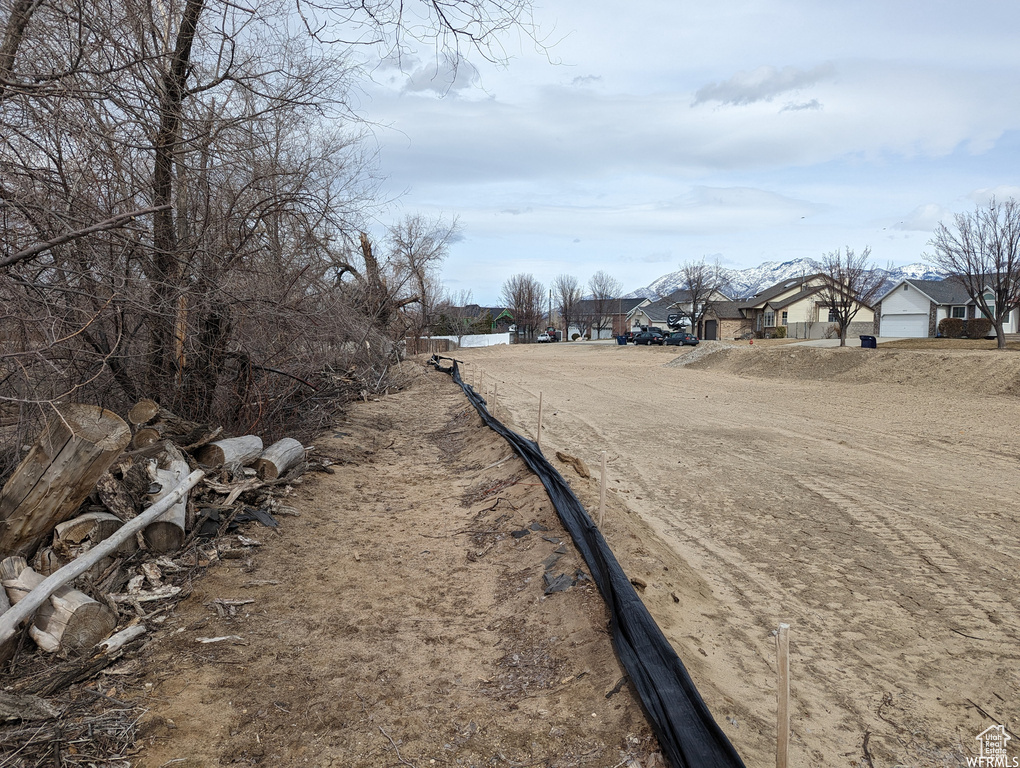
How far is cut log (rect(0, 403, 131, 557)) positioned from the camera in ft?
16.0

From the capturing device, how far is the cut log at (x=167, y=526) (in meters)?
5.76

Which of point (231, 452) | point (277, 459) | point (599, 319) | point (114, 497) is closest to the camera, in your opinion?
point (114, 497)

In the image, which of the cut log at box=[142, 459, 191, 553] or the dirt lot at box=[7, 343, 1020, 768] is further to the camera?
the cut log at box=[142, 459, 191, 553]

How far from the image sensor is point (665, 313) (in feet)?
265

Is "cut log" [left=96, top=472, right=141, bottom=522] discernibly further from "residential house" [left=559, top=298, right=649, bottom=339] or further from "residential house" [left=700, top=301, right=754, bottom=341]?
"residential house" [left=559, top=298, right=649, bottom=339]

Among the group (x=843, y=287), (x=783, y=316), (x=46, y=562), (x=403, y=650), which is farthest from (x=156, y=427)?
(x=783, y=316)

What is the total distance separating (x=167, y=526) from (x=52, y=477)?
1132 millimetres

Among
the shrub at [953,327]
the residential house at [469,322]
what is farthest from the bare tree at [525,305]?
the shrub at [953,327]

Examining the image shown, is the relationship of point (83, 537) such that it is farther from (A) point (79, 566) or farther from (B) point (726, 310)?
(B) point (726, 310)

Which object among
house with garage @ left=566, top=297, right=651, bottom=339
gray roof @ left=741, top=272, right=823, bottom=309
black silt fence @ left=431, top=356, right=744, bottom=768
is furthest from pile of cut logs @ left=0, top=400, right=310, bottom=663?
house with garage @ left=566, top=297, right=651, bottom=339

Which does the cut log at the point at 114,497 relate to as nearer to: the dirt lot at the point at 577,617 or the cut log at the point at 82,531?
the cut log at the point at 82,531

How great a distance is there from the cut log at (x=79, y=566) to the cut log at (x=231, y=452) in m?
1.21

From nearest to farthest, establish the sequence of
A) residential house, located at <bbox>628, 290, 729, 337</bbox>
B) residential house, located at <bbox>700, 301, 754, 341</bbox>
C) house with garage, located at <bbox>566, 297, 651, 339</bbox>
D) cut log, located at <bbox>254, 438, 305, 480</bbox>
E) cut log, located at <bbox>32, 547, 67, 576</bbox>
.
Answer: cut log, located at <bbox>32, 547, 67, 576</bbox> → cut log, located at <bbox>254, 438, 305, 480</bbox> → residential house, located at <bbox>700, 301, 754, 341</bbox> → residential house, located at <bbox>628, 290, 729, 337</bbox> → house with garage, located at <bbox>566, 297, 651, 339</bbox>

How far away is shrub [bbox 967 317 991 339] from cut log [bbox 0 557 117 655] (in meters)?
43.1
